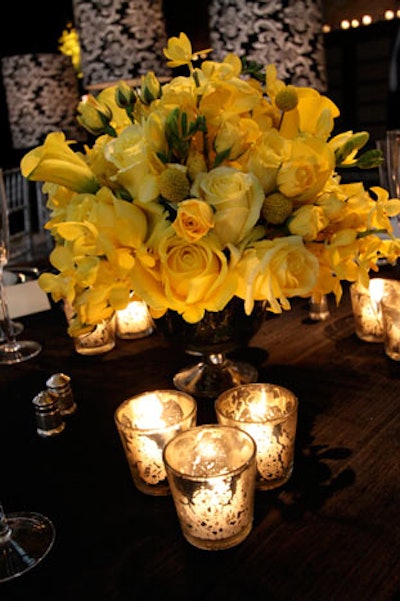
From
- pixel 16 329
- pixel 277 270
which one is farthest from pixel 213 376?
pixel 16 329

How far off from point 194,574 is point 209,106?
49 centimetres

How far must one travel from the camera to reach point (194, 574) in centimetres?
56

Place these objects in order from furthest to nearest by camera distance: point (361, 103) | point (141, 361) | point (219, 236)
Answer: point (361, 103), point (141, 361), point (219, 236)

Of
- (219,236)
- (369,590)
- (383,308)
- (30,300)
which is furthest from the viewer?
(30,300)

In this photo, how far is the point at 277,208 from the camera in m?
0.67

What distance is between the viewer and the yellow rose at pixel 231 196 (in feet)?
2.12

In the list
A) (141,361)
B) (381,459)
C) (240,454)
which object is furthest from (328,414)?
(141,361)

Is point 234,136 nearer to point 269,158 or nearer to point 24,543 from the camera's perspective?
point 269,158

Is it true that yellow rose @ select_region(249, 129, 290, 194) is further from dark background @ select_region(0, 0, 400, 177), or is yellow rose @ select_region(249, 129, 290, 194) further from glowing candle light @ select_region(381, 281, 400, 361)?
dark background @ select_region(0, 0, 400, 177)

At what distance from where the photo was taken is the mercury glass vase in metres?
0.83

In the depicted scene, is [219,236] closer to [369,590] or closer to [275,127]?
[275,127]

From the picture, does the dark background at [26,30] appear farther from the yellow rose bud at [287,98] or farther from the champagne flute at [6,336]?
the yellow rose bud at [287,98]

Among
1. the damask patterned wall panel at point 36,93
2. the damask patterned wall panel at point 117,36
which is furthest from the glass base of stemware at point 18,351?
the damask patterned wall panel at point 36,93

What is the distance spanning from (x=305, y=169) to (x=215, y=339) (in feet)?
0.95
